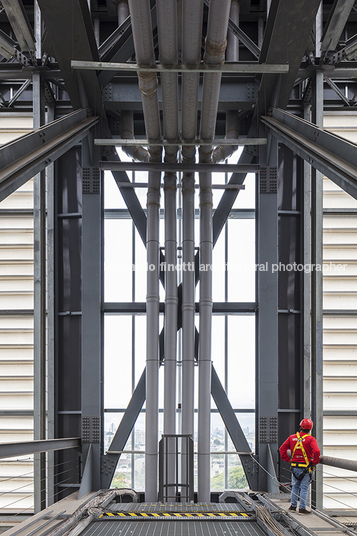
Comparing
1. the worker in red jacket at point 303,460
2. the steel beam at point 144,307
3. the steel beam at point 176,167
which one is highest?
the steel beam at point 176,167

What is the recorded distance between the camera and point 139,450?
13.7 metres

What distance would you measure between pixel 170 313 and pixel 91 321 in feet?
6.10

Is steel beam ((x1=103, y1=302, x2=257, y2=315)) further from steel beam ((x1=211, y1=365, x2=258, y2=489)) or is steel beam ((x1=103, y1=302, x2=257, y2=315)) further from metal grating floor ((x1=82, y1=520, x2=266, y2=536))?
metal grating floor ((x1=82, y1=520, x2=266, y2=536))

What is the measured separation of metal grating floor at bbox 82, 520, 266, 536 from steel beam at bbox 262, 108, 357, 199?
4875 mm

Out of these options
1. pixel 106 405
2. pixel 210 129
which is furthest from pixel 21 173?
pixel 106 405

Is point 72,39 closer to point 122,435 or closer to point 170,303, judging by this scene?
point 170,303

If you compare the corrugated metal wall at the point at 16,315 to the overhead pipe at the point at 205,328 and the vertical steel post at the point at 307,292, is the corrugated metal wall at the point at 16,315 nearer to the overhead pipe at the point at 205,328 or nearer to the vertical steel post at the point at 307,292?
the overhead pipe at the point at 205,328

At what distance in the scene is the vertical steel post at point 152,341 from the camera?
11391mm

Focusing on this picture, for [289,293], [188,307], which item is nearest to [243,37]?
[188,307]

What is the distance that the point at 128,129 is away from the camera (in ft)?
41.0

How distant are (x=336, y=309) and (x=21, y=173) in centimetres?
964

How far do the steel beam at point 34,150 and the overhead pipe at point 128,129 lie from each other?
235 cm

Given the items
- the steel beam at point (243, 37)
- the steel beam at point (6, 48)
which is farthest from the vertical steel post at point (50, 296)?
the steel beam at point (243, 37)
